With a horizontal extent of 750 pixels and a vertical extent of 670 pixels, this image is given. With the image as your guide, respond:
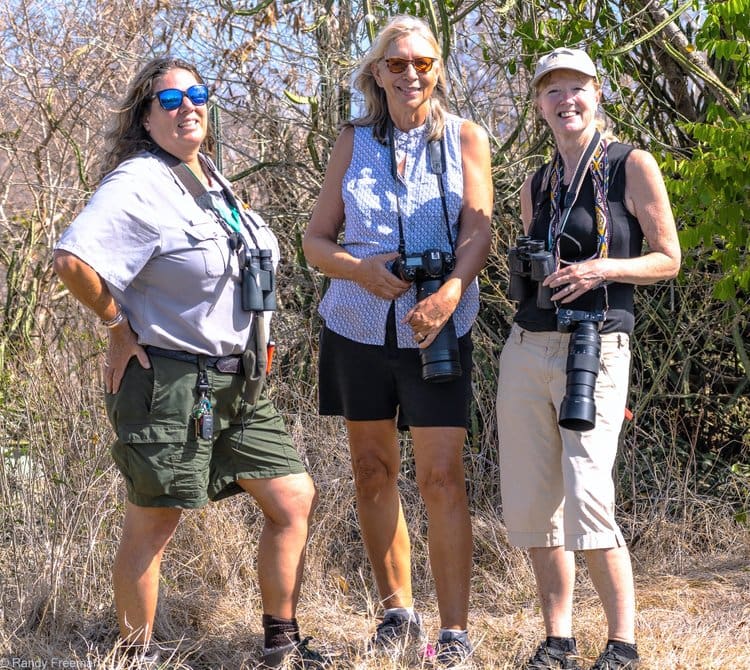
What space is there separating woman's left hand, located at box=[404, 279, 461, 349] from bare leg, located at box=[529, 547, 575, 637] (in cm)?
77

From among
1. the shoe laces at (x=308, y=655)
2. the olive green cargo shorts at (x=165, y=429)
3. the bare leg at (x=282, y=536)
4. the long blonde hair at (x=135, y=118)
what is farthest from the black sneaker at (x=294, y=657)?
the long blonde hair at (x=135, y=118)

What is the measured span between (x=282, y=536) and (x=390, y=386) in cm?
61

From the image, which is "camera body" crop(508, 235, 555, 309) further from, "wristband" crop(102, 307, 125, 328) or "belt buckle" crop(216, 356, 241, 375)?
"wristband" crop(102, 307, 125, 328)

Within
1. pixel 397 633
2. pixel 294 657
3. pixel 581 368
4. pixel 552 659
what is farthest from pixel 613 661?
pixel 294 657

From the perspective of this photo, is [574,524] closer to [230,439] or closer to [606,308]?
[606,308]

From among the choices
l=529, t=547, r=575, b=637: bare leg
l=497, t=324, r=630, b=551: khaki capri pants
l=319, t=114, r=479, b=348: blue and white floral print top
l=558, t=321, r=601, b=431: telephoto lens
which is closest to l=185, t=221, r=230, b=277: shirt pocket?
l=319, t=114, r=479, b=348: blue and white floral print top

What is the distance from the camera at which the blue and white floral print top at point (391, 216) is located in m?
3.48

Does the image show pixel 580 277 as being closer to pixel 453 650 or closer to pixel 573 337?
pixel 573 337

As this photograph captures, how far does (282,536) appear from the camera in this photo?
3.42 m

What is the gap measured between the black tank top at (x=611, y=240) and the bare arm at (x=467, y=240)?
0.25 metres

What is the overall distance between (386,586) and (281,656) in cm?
47

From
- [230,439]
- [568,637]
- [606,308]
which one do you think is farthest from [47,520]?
[606,308]

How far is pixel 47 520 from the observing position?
13.9 feet

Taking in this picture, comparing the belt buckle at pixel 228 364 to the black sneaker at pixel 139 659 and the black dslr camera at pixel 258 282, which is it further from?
the black sneaker at pixel 139 659
